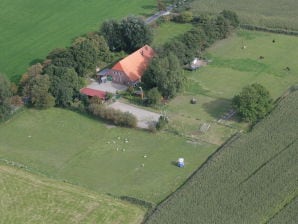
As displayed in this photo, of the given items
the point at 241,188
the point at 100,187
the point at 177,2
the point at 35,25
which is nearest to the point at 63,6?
the point at 35,25

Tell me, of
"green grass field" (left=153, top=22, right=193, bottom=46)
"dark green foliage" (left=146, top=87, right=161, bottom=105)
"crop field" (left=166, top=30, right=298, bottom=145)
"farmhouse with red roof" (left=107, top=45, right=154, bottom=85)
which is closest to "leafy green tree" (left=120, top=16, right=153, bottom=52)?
"green grass field" (left=153, top=22, right=193, bottom=46)

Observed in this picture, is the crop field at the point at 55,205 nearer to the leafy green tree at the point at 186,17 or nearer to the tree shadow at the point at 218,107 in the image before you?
the tree shadow at the point at 218,107

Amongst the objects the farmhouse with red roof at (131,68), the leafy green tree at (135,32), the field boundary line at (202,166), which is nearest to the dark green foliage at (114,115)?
the farmhouse with red roof at (131,68)

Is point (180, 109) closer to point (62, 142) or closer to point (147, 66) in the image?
point (147, 66)

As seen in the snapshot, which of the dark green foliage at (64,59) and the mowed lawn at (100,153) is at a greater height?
the dark green foliage at (64,59)

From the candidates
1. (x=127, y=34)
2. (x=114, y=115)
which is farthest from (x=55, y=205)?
(x=127, y=34)
